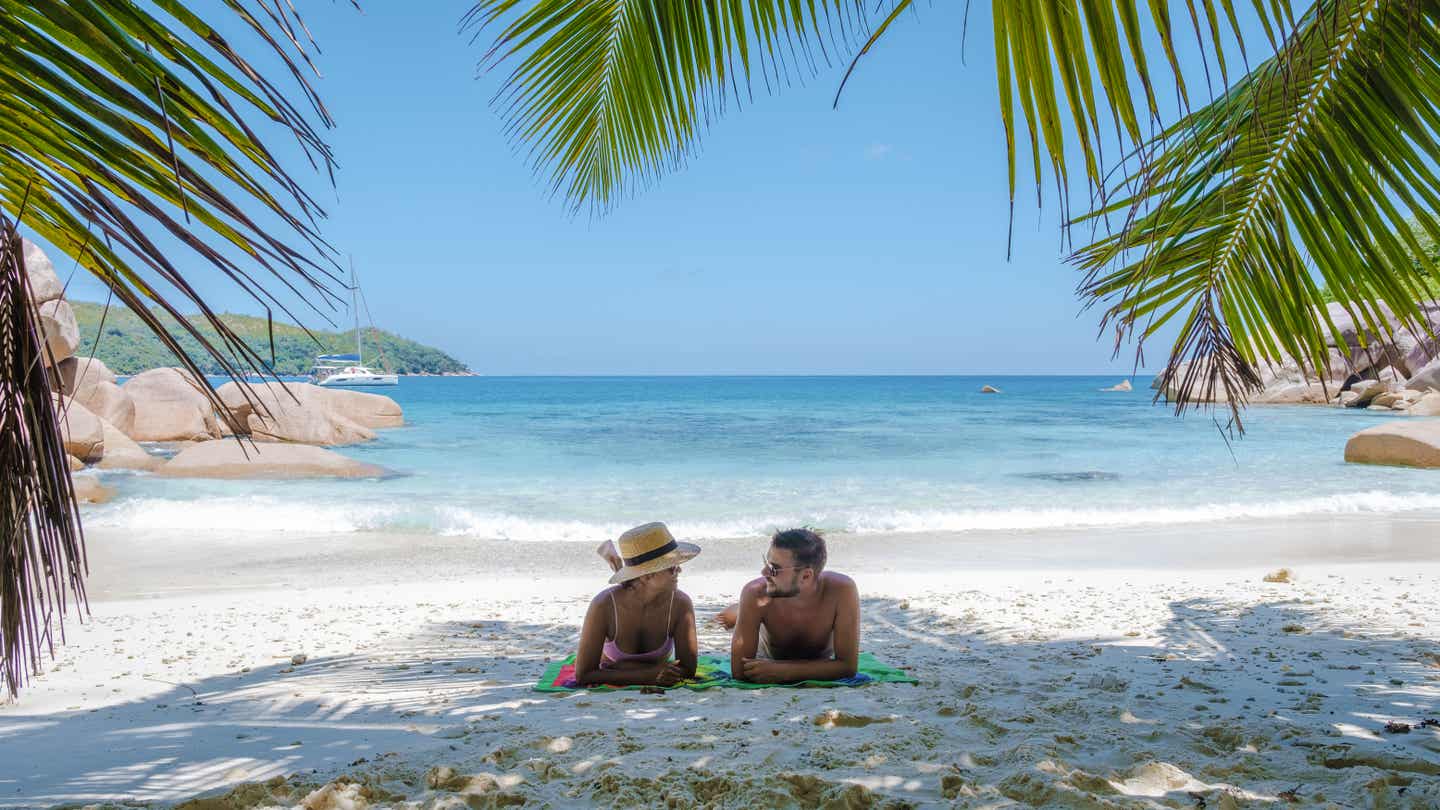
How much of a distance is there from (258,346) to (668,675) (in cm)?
2392

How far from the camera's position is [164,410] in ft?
66.5

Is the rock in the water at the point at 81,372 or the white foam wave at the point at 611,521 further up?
the rock in the water at the point at 81,372

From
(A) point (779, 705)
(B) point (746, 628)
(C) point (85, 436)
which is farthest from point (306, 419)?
(A) point (779, 705)

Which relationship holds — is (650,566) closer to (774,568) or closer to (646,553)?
(646,553)

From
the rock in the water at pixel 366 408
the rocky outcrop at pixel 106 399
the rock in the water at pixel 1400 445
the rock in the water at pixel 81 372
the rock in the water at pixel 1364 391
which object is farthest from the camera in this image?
the rock in the water at pixel 1364 391

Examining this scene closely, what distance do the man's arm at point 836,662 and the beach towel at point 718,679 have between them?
30 millimetres

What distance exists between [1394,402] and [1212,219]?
35001mm

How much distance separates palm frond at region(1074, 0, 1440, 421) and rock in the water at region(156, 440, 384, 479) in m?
14.9

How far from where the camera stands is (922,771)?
276 cm

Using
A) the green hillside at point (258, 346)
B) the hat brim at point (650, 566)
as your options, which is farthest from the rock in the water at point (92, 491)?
the hat brim at point (650, 566)

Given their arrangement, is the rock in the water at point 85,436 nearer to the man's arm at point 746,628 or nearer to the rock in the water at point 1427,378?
the man's arm at point 746,628

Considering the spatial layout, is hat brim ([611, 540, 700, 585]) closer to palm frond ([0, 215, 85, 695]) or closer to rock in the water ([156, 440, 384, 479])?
palm frond ([0, 215, 85, 695])

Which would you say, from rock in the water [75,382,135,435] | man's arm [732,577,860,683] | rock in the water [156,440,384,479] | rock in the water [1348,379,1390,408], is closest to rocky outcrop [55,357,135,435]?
rock in the water [75,382,135,435]

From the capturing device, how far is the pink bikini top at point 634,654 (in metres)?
4.34
